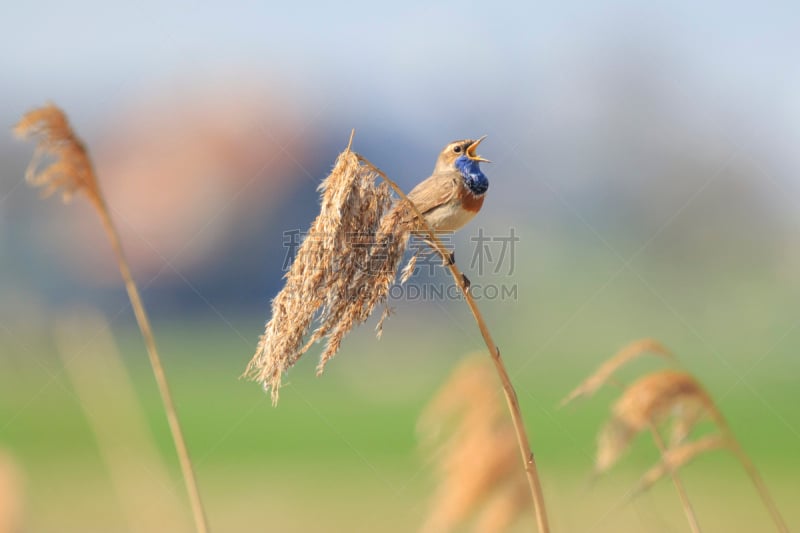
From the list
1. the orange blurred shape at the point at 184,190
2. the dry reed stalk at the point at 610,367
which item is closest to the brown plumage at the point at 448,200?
the dry reed stalk at the point at 610,367

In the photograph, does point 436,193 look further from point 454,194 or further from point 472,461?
point 472,461

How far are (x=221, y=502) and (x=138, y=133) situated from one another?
4550 centimetres

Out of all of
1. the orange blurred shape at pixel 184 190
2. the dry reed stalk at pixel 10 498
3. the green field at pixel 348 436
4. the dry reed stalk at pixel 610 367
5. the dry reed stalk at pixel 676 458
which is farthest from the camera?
the orange blurred shape at pixel 184 190

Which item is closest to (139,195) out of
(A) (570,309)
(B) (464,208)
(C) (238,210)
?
(C) (238,210)

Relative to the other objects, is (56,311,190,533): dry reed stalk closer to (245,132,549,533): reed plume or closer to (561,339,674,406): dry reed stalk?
(245,132,549,533): reed plume

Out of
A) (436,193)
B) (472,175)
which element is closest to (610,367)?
(436,193)

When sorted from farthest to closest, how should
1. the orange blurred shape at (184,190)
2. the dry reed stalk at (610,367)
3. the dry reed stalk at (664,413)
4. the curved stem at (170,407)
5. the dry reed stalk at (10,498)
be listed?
the orange blurred shape at (184,190), the dry reed stalk at (10,498), the dry reed stalk at (664,413), the dry reed stalk at (610,367), the curved stem at (170,407)

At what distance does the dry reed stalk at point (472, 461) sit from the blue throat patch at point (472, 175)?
1.67 metres

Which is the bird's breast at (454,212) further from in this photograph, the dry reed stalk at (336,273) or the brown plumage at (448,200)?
the dry reed stalk at (336,273)

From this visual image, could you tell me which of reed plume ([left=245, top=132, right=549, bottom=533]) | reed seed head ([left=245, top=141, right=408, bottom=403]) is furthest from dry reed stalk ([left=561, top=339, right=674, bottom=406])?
reed seed head ([left=245, top=141, right=408, bottom=403])

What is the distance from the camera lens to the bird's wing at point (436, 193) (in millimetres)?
4652

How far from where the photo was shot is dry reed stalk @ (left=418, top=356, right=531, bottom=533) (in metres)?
3.07

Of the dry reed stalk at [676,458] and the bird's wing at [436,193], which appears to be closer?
the dry reed stalk at [676,458]

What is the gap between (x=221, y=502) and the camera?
1798cm
